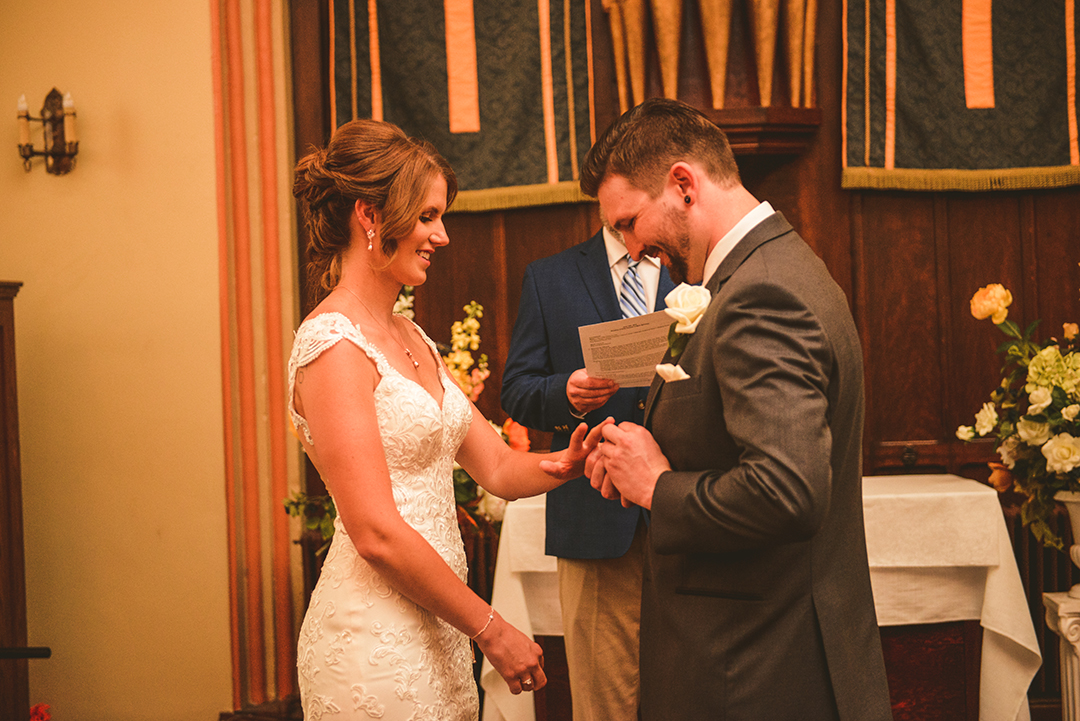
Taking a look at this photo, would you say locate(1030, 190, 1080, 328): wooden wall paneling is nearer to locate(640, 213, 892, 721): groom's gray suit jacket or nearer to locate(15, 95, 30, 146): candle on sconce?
locate(640, 213, 892, 721): groom's gray suit jacket

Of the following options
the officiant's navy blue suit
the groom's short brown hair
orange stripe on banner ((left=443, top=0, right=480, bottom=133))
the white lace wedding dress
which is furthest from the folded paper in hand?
orange stripe on banner ((left=443, top=0, right=480, bottom=133))

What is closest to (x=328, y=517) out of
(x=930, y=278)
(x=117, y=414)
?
(x=117, y=414)

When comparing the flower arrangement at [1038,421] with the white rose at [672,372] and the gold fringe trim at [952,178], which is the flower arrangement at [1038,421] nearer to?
the gold fringe trim at [952,178]

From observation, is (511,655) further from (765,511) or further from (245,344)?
(245,344)

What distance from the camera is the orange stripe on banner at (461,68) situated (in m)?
3.57

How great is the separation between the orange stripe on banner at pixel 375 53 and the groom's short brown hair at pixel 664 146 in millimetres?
2276

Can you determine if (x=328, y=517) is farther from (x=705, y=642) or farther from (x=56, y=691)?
(x=705, y=642)

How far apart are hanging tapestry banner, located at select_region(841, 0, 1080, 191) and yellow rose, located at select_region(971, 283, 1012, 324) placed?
3.50 feet

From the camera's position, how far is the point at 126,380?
355 cm

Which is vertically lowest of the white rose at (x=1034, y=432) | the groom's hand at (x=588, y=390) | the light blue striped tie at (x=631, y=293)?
the white rose at (x=1034, y=432)

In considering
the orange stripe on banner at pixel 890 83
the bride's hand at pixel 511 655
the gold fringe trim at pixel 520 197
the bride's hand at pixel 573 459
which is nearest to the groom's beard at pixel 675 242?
the bride's hand at pixel 573 459

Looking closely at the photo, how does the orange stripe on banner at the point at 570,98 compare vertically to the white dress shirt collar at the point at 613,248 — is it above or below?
above

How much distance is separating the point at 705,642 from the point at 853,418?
16.9 inches

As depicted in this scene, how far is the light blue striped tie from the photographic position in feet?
7.93
